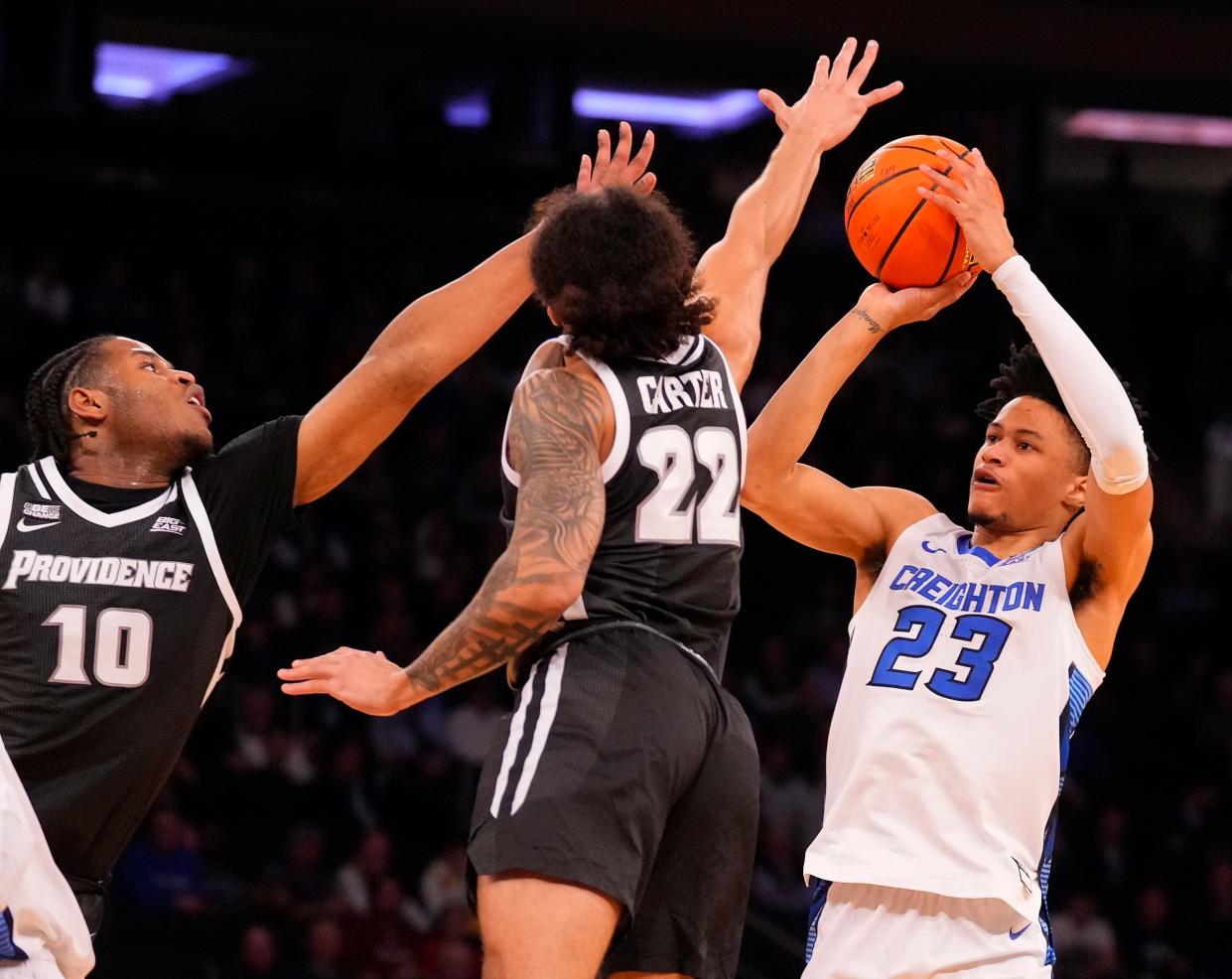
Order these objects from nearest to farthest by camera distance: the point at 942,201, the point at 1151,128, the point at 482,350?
the point at 942,201
the point at 482,350
the point at 1151,128

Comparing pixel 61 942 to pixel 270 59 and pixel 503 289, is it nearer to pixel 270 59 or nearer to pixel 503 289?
pixel 503 289

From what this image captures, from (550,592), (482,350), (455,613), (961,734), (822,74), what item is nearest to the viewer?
(550,592)

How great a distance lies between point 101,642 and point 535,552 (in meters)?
1.23

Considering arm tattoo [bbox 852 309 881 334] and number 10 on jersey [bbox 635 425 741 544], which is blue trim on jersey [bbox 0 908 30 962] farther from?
arm tattoo [bbox 852 309 881 334]

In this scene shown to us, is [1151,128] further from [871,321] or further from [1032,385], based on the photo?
[871,321]

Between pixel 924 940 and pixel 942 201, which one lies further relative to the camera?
pixel 942 201

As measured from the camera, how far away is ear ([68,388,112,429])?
13.9 ft

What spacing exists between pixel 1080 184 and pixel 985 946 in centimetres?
1583

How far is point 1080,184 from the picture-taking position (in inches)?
739

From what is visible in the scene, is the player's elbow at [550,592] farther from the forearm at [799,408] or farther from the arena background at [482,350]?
the arena background at [482,350]

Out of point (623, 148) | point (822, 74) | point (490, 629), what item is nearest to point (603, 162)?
point (623, 148)

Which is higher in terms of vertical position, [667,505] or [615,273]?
[615,273]

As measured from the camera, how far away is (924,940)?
13.6ft

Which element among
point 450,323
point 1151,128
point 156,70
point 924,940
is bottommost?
point 924,940
